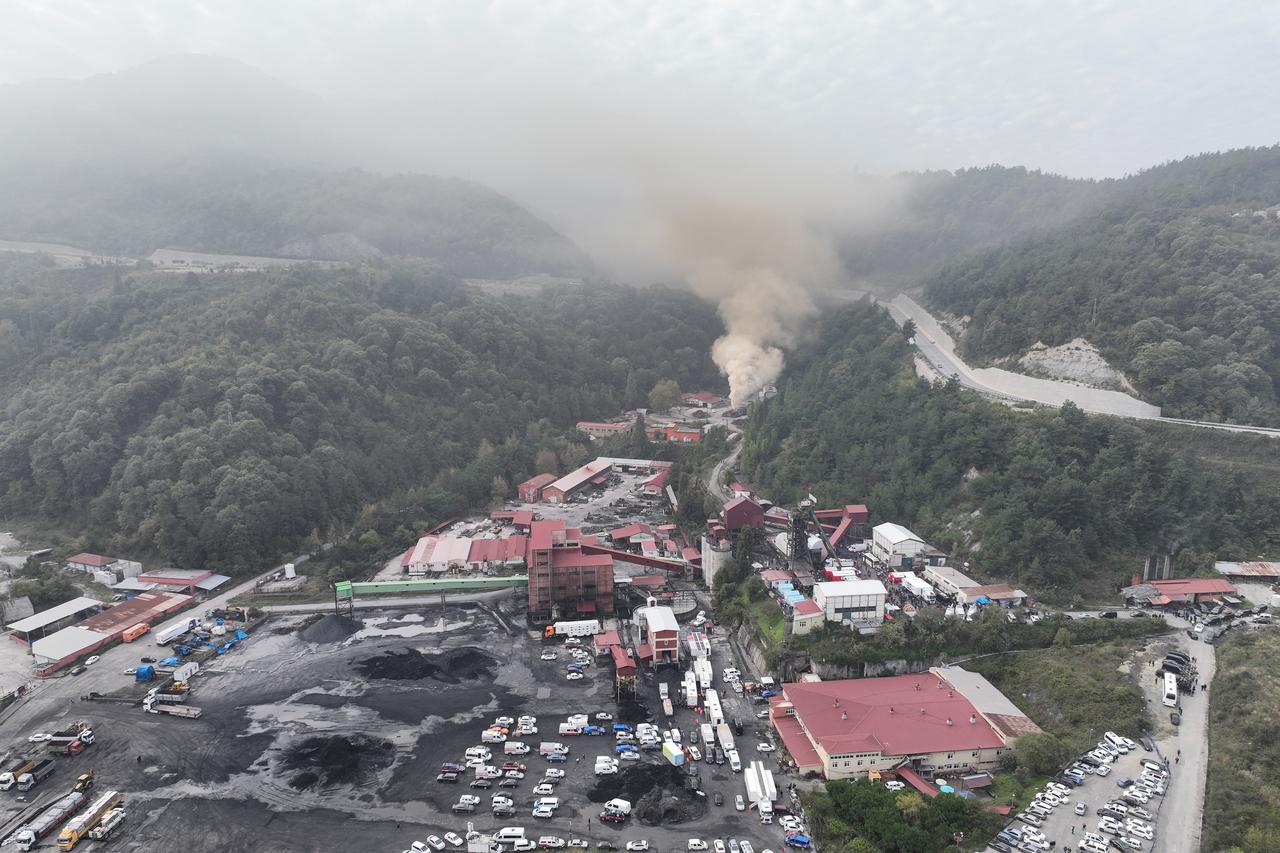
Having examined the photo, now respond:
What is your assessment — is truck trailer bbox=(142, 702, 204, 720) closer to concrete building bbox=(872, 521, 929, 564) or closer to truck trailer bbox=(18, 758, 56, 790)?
truck trailer bbox=(18, 758, 56, 790)

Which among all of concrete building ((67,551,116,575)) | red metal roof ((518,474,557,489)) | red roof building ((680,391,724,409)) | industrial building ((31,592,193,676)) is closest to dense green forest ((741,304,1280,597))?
red metal roof ((518,474,557,489))

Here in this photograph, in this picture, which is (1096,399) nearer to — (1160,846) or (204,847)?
(1160,846)

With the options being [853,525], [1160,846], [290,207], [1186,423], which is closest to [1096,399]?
[1186,423]

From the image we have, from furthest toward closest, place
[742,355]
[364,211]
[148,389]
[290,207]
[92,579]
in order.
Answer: [364,211], [290,207], [742,355], [148,389], [92,579]

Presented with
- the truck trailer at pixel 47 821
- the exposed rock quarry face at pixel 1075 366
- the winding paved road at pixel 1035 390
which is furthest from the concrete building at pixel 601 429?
the truck trailer at pixel 47 821

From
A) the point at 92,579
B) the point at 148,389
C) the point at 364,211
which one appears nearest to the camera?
the point at 92,579

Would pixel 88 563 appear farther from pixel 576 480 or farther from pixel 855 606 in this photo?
pixel 855 606
